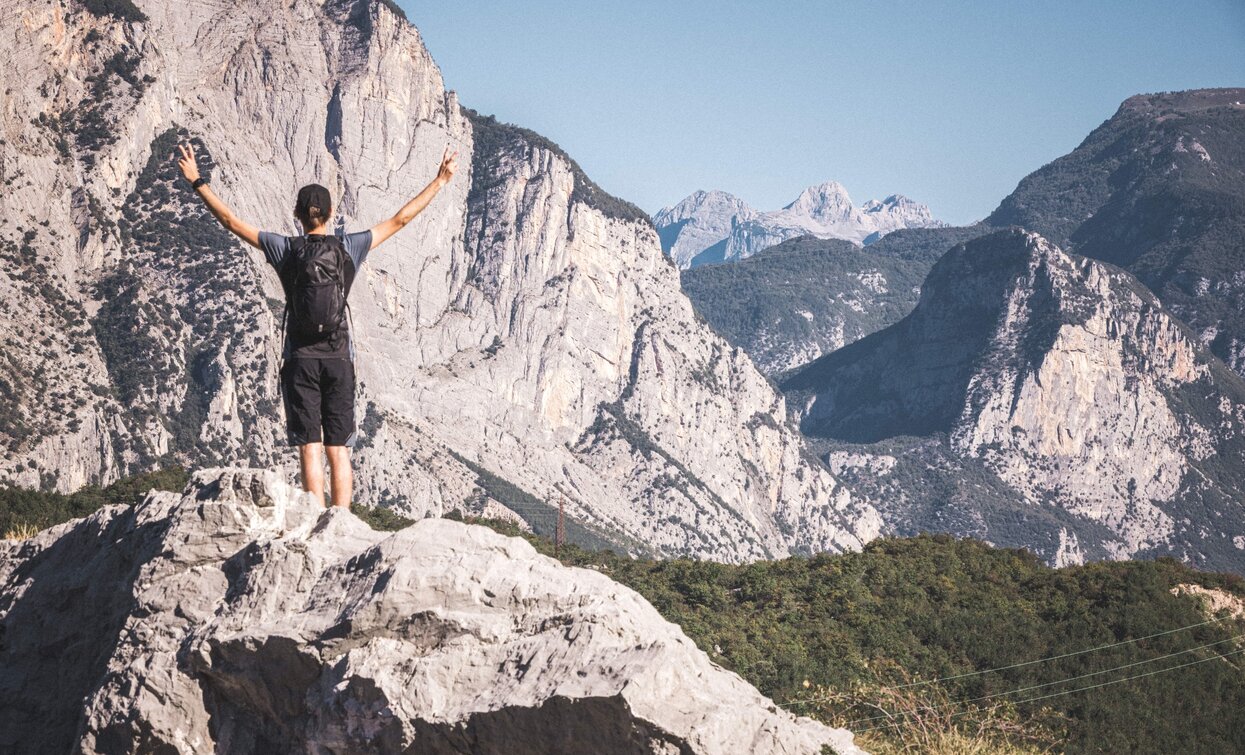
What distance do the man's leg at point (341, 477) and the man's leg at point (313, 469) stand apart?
3.0 inches

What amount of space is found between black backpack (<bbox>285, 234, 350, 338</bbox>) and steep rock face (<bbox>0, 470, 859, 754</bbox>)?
4.33 ft

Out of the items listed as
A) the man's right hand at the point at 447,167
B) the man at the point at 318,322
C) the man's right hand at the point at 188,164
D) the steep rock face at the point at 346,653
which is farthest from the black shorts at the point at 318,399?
the man's right hand at the point at 188,164

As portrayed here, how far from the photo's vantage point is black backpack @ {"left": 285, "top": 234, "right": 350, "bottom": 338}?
31.7 feet

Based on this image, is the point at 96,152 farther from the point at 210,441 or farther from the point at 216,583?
the point at 216,583

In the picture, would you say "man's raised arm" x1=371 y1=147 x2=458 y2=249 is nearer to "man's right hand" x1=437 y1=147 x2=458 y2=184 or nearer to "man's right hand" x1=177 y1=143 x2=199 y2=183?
"man's right hand" x1=437 y1=147 x2=458 y2=184

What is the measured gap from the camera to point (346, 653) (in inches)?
338

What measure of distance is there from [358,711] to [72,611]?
3.79 m

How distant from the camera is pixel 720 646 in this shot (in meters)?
25.5

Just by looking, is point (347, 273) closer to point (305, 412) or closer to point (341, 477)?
point (305, 412)

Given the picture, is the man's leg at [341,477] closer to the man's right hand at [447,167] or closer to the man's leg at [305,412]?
the man's leg at [305,412]

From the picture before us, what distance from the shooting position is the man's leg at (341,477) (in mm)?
10336

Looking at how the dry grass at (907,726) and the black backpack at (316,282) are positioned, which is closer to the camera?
the black backpack at (316,282)

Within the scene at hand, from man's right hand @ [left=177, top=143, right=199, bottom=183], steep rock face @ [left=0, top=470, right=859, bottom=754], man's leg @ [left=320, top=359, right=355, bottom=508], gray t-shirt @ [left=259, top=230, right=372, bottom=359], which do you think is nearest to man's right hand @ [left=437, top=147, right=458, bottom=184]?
gray t-shirt @ [left=259, top=230, right=372, bottom=359]

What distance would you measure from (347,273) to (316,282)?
0.36m
